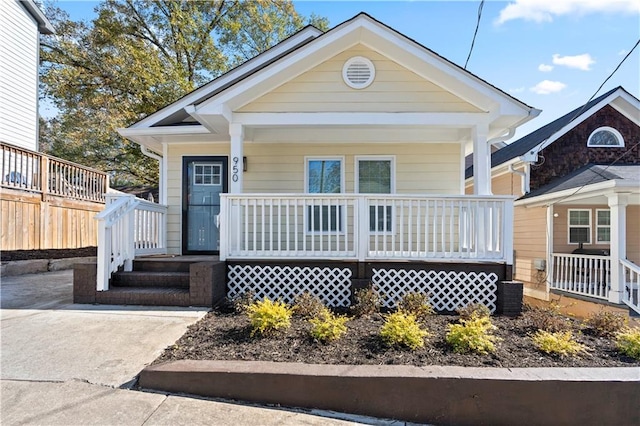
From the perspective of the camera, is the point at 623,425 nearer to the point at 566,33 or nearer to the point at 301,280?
the point at 301,280

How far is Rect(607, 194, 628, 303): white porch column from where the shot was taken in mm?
8023

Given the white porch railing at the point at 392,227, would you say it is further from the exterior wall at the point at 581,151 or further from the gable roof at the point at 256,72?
the exterior wall at the point at 581,151

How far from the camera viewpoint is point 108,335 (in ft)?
13.3

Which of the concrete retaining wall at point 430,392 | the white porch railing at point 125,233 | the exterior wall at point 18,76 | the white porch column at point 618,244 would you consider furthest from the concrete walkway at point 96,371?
the exterior wall at point 18,76

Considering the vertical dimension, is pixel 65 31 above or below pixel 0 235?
above

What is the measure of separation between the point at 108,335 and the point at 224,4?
18689mm

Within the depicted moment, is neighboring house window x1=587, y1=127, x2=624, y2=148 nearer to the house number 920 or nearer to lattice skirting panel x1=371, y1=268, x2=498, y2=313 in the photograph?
lattice skirting panel x1=371, y1=268, x2=498, y2=313

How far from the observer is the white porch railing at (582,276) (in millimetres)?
8523

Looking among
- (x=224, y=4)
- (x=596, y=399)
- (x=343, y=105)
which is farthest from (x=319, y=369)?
(x=224, y=4)

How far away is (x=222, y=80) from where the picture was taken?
7461 mm

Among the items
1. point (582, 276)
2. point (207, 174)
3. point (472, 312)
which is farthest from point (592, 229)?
point (207, 174)

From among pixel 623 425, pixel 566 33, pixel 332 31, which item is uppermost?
pixel 566 33

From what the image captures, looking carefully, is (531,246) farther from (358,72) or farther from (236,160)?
(236,160)

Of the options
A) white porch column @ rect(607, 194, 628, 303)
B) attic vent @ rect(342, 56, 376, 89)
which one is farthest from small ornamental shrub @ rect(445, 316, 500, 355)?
white porch column @ rect(607, 194, 628, 303)
